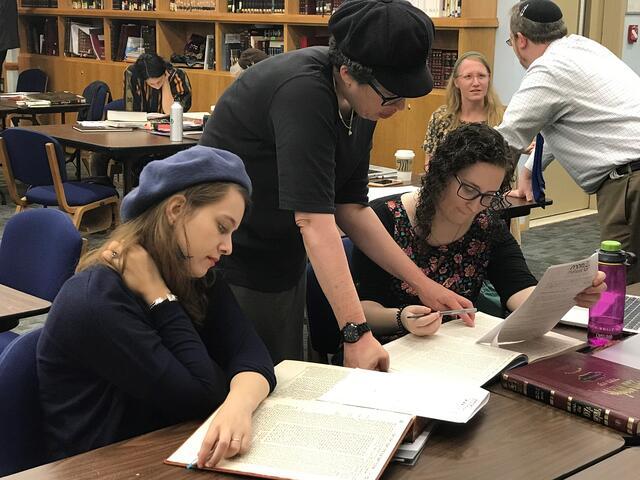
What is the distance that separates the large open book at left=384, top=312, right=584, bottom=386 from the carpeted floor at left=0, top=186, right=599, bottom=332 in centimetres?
318

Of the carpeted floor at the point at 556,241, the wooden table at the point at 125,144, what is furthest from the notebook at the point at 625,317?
the wooden table at the point at 125,144

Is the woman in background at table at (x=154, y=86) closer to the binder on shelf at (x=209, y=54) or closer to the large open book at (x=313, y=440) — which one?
the binder on shelf at (x=209, y=54)

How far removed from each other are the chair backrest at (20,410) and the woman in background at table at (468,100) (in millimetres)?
3492

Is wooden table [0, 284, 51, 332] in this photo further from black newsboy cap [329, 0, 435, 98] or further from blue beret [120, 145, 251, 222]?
black newsboy cap [329, 0, 435, 98]

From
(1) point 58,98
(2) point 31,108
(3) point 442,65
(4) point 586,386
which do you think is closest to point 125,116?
(2) point 31,108

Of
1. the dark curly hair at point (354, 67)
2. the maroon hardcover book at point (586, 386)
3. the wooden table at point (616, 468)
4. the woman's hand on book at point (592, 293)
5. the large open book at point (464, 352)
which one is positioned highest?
the dark curly hair at point (354, 67)

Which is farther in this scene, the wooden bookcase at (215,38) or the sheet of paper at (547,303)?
the wooden bookcase at (215,38)

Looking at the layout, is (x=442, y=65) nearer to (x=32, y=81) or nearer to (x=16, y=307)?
(x=16, y=307)

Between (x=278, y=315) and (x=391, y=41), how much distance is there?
84cm

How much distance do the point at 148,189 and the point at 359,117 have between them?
0.57 m

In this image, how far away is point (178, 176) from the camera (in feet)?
5.30

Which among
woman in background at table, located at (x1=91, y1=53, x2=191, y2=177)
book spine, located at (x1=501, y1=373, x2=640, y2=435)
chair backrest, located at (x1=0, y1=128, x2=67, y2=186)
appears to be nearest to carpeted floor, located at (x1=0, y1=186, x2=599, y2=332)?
chair backrest, located at (x1=0, y1=128, x2=67, y2=186)

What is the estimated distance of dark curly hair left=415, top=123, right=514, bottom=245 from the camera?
2219 mm

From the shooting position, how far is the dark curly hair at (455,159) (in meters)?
2.22
